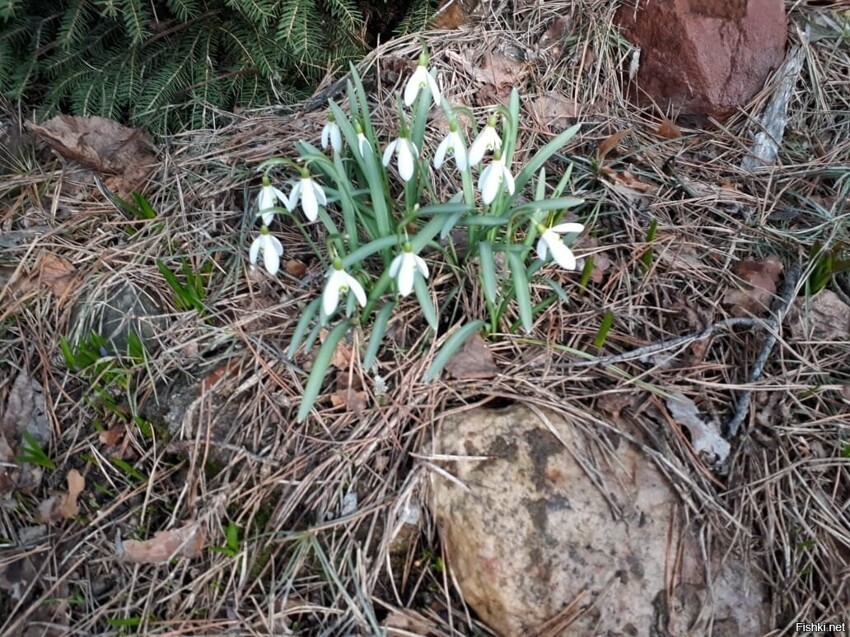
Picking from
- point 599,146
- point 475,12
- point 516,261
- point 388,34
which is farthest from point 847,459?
point 388,34

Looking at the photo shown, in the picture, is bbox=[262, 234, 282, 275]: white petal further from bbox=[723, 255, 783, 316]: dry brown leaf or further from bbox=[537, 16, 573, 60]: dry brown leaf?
bbox=[537, 16, 573, 60]: dry brown leaf

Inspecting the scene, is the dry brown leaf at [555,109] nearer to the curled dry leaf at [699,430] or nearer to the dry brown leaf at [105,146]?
the curled dry leaf at [699,430]

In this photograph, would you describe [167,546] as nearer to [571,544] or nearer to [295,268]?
[295,268]

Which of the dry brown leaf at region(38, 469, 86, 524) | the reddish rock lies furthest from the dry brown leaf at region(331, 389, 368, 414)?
the reddish rock

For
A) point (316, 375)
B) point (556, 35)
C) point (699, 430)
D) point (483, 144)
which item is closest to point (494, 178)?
point (483, 144)

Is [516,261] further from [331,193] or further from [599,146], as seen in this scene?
[599,146]

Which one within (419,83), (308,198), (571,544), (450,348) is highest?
(419,83)

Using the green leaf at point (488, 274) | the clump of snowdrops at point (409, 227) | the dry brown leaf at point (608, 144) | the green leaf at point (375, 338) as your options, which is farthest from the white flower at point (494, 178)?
the dry brown leaf at point (608, 144)
